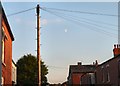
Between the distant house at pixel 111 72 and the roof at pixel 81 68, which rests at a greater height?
the roof at pixel 81 68

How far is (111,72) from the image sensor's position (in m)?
41.0

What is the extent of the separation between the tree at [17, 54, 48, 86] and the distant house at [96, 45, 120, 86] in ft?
58.4

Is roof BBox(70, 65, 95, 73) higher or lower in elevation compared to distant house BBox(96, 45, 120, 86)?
higher

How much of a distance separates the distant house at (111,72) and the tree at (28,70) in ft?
58.4

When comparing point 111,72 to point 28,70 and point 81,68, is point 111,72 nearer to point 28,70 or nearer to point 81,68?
point 28,70

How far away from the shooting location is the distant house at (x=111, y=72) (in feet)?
126

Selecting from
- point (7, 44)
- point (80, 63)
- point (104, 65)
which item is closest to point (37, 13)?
point (7, 44)

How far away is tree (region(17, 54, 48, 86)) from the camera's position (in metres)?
63.8

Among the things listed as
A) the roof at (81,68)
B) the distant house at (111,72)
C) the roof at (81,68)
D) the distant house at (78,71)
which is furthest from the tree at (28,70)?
the distant house at (111,72)

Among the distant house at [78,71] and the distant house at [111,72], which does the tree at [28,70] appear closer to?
the distant house at [78,71]

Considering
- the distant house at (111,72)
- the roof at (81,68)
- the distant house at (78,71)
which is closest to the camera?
the distant house at (111,72)

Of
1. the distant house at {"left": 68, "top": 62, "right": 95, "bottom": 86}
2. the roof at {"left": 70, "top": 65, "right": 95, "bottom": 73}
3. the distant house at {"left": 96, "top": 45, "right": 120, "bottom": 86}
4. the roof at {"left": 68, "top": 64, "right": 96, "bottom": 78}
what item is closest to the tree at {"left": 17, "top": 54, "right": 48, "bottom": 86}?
the distant house at {"left": 68, "top": 62, "right": 95, "bottom": 86}

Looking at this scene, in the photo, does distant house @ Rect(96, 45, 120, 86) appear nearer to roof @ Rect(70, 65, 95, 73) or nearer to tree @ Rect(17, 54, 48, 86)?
tree @ Rect(17, 54, 48, 86)

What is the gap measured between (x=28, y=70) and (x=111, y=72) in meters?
27.2
